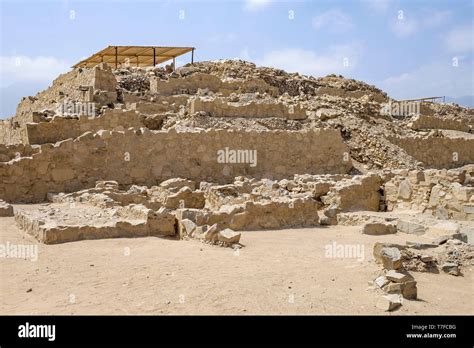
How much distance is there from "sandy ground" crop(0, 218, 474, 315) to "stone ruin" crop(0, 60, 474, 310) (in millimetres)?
311

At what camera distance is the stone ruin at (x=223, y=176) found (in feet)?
24.5

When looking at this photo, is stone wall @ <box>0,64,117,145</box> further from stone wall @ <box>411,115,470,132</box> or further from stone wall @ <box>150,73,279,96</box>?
stone wall @ <box>411,115,470,132</box>

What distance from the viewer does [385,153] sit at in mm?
17750

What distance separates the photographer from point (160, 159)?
12031 millimetres

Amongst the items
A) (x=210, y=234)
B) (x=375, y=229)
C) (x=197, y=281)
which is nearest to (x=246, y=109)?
(x=375, y=229)

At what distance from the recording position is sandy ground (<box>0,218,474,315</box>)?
14.6 feet

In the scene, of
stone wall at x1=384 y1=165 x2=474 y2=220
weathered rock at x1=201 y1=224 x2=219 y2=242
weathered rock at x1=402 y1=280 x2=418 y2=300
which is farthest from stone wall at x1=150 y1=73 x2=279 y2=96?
weathered rock at x1=402 y1=280 x2=418 y2=300

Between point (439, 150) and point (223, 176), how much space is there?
11.8 meters

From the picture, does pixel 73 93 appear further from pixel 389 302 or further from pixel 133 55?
pixel 389 302

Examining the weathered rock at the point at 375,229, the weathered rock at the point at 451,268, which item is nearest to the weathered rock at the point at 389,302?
the weathered rock at the point at 451,268
